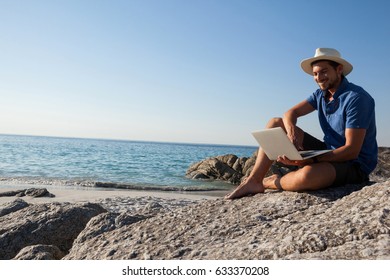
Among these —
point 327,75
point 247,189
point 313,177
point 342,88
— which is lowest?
point 247,189

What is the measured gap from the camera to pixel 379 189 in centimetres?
340

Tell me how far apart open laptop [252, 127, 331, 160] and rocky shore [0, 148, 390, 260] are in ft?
1.47

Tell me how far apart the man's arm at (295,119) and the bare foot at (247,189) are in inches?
27.5

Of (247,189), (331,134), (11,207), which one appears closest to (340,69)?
(331,134)

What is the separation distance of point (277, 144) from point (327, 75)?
43.3 inches

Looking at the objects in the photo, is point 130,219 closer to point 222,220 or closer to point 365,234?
point 222,220

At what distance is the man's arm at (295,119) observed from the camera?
15.3 ft

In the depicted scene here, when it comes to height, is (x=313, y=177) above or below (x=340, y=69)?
below

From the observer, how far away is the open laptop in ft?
12.7

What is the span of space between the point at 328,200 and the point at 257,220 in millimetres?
889

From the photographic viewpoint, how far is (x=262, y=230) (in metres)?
3.27

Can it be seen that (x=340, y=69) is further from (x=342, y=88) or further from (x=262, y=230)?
(x=262, y=230)

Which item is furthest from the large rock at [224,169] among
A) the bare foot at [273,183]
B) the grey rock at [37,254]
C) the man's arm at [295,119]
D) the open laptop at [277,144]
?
the grey rock at [37,254]
